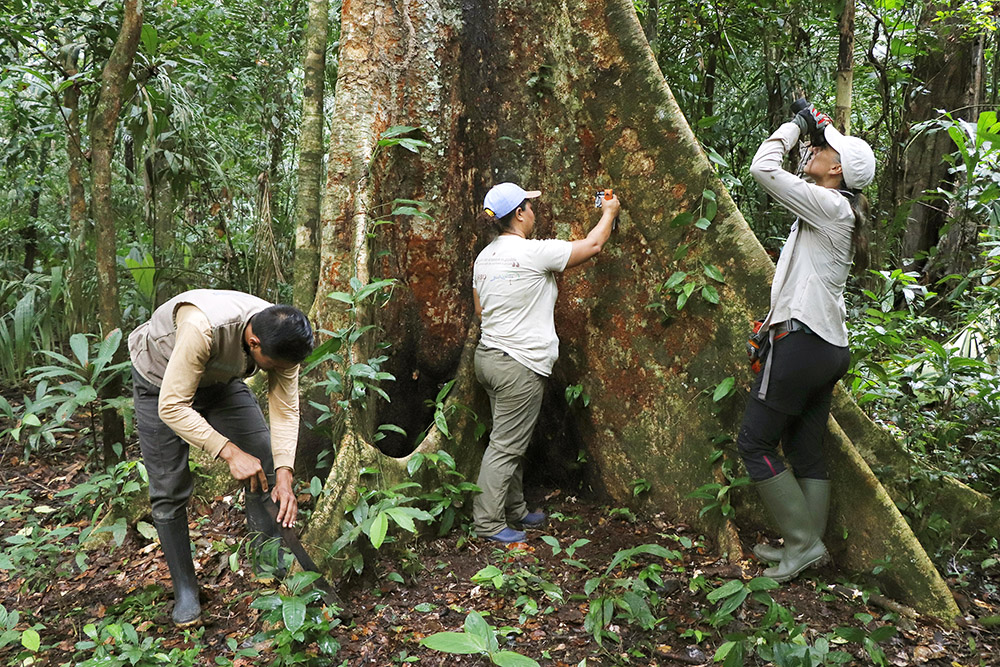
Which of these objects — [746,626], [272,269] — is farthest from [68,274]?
[746,626]

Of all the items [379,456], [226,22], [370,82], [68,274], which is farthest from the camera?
[226,22]

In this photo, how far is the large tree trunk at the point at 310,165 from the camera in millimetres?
4840

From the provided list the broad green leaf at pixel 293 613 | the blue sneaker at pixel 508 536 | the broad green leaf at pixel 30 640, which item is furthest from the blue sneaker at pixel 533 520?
the broad green leaf at pixel 30 640

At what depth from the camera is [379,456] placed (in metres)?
3.40

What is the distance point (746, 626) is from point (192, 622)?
2328 mm

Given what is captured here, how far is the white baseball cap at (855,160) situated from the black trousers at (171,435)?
9.36ft

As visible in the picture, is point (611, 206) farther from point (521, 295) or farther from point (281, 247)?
point (281, 247)

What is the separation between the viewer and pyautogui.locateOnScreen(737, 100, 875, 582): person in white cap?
299 cm

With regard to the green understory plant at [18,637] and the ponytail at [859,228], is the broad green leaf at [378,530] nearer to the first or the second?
the green understory plant at [18,637]

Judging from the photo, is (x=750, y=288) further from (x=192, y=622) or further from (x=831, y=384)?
(x=192, y=622)

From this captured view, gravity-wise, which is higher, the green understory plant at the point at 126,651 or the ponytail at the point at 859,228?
the ponytail at the point at 859,228

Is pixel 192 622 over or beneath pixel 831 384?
beneath

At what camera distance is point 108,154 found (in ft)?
12.5

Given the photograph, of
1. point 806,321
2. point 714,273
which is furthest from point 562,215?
point 806,321
